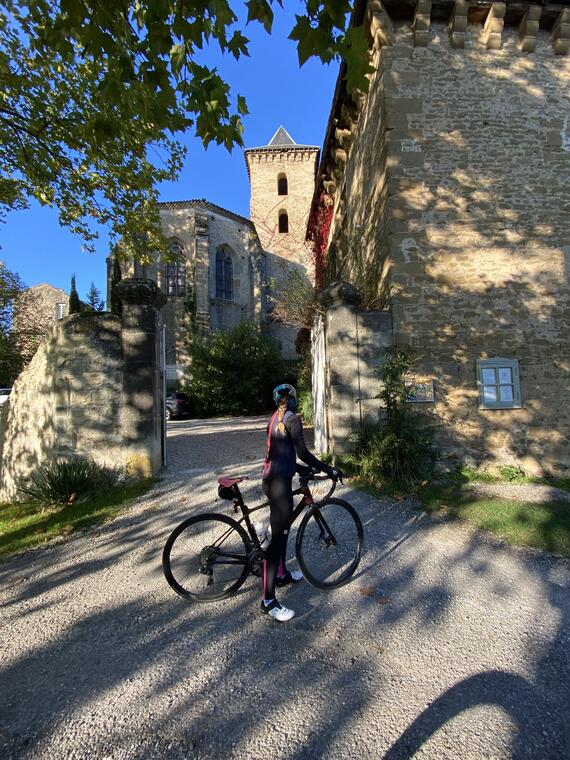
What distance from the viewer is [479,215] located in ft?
22.3

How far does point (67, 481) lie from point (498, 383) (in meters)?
6.86

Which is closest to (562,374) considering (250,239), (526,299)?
(526,299)

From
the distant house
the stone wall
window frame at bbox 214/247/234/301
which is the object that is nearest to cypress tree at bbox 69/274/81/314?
the distant house

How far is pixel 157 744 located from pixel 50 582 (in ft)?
7.30

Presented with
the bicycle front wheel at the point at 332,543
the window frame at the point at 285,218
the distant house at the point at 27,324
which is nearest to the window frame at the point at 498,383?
the bicycle front wheel at the point at 332,543

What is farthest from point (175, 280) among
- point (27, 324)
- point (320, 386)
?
point (320, 386)

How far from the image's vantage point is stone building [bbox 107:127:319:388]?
26.9 m

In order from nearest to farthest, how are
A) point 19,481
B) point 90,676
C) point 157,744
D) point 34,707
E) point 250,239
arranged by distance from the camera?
point 157,744 < point 34,707 < point 90,676 < point 19,481 < point 250,239

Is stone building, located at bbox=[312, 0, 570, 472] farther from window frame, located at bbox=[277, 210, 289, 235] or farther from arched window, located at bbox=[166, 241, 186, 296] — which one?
window frame, located at bbox=[277, 210, 289, 235]

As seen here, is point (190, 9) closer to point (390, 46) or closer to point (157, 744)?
point (157, 744)

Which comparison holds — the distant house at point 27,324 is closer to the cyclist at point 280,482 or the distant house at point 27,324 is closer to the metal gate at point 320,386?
the metal gate at point 320,386

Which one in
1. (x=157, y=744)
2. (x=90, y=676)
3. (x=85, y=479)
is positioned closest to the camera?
(x=157, y=744)

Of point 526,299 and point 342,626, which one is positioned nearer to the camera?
point 342,626

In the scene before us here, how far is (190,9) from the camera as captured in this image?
2711 mm
